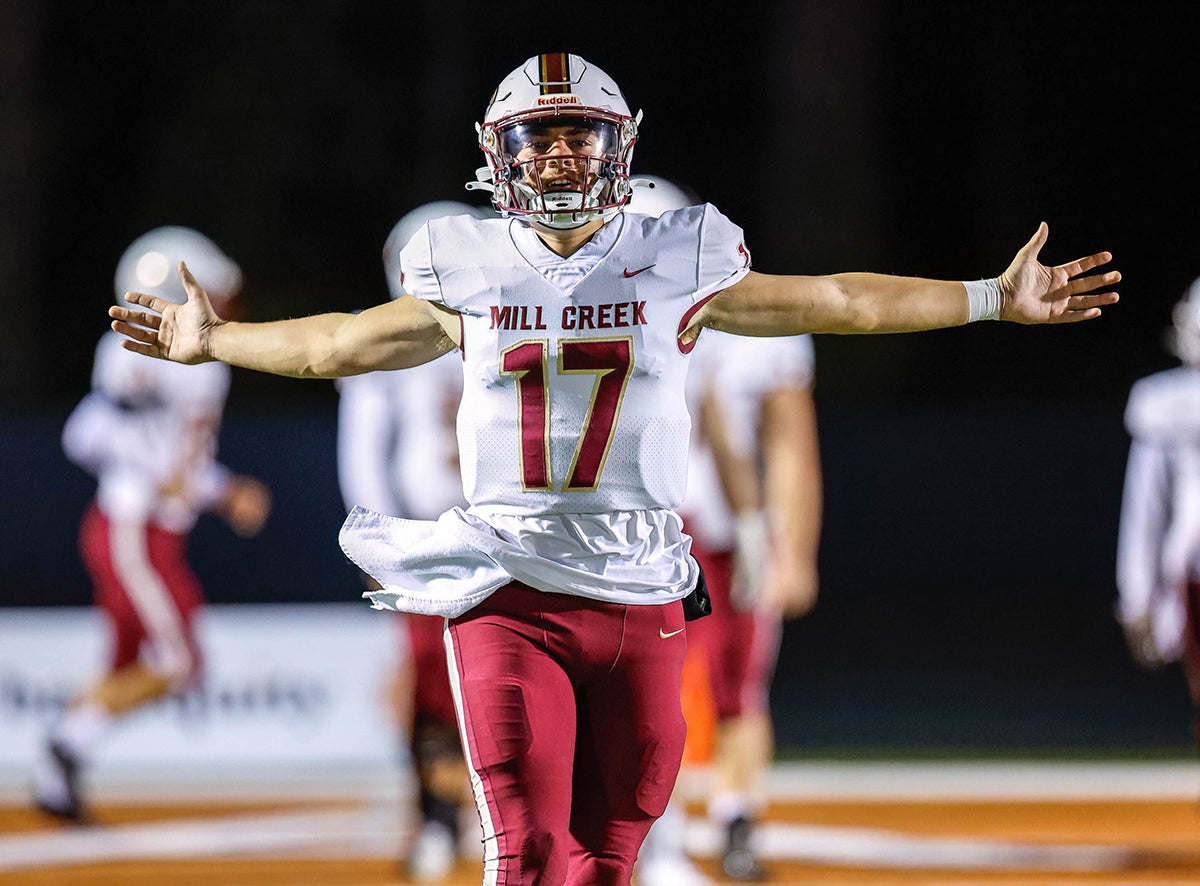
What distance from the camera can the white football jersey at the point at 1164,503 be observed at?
604cm

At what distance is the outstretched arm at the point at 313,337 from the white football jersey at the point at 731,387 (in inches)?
80.6

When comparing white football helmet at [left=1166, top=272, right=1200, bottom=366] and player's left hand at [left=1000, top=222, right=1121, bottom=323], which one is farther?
white football helmet at [left=1166, top=272, right=1200, bottom=366]

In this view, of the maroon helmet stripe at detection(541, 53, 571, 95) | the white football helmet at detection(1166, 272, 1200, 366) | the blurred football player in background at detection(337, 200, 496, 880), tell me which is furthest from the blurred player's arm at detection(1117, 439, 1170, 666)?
the maroon helmet stripe at detection(541, 53, 571, 95)

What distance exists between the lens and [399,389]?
5895mm

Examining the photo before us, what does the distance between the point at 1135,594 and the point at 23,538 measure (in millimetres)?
4812

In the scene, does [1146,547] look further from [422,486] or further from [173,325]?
[173,325]

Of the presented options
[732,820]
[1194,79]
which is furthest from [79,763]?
[1194,79]

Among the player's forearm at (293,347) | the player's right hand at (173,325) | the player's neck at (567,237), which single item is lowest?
the player's forearm at (293,347)

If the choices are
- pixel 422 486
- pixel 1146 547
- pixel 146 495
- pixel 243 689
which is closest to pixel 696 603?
pixel 422 486

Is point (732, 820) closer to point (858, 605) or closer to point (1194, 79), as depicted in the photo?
point (858, 605)

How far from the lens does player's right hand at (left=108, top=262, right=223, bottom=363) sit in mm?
3449

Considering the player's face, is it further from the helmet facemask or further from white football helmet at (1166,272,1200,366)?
white football helmet at (1166,272,1200,366)

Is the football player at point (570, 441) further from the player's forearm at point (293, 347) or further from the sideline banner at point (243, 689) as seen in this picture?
the sideline banner at point (243, 689)

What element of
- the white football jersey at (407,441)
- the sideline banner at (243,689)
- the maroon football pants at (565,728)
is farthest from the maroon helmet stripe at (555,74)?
the sideline banner at (243,689)
